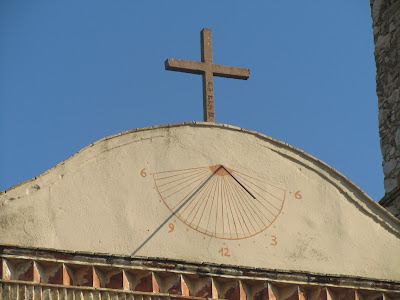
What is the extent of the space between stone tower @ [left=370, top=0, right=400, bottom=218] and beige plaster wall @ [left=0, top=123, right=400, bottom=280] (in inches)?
72.6

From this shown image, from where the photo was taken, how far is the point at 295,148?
14391mm

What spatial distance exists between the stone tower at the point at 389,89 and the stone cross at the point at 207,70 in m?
2.57

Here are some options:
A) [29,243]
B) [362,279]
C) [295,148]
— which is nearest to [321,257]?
[362,279]

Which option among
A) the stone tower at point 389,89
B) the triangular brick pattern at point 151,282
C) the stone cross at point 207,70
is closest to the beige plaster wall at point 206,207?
the triangular brick pattern at point 151,282

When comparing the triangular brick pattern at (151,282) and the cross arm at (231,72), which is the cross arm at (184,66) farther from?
the triangular brick pattern at (151,282)

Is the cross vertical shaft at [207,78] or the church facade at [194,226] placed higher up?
the cross vertical shaft at [207,78]

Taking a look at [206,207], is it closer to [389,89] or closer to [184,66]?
[184,66]

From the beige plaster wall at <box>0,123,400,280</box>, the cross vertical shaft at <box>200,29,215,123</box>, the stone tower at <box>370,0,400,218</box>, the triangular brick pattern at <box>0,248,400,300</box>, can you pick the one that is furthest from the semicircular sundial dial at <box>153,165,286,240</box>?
the stone tower at <box>370,0,400,218</box>

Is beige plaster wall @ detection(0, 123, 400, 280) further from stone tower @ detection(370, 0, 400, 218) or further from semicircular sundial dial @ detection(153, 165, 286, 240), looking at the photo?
stone tower @ detection(370, 0, 400, 218)

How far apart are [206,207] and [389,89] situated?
4337mm

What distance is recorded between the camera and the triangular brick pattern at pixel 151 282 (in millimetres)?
12242

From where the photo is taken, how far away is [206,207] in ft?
44.7

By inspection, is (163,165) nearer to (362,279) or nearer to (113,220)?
(113,220)

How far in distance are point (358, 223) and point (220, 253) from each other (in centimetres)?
194
